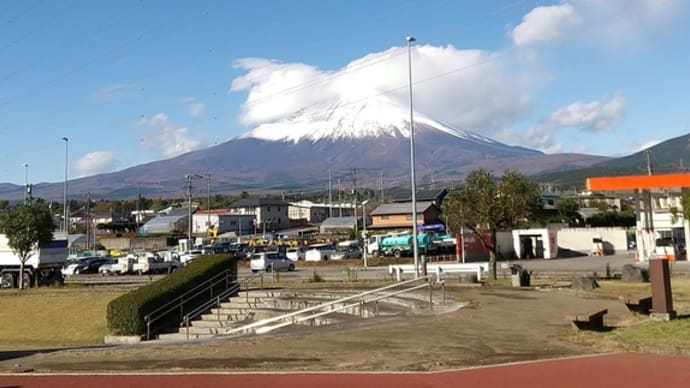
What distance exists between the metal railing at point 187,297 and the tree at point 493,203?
9970mm

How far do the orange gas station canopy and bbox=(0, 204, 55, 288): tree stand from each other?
30.8 metres

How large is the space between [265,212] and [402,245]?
2639 inches

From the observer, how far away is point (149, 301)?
21453 mm

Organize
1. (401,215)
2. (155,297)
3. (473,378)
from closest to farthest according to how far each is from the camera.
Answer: (473,378) → (155,297) → (401,215)

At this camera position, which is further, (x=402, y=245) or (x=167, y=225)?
(x=167, y=225)

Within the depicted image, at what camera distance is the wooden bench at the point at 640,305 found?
15617 mm

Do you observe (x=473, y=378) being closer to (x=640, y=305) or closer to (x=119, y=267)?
(x=640, y=305)

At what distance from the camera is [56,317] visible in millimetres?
25812

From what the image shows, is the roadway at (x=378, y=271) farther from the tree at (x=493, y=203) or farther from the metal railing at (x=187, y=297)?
the metal railing at (x=187, y=297)

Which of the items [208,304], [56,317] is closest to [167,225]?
[56,317]

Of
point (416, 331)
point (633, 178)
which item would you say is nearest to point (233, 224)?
point (633, 178)

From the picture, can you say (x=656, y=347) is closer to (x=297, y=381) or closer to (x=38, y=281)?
(x=297, y=381)

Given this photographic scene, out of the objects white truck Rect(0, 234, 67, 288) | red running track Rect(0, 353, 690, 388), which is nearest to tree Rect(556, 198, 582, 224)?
white truck Rect(0, 234, 67, 288)

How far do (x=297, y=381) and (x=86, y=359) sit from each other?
5349 mm
